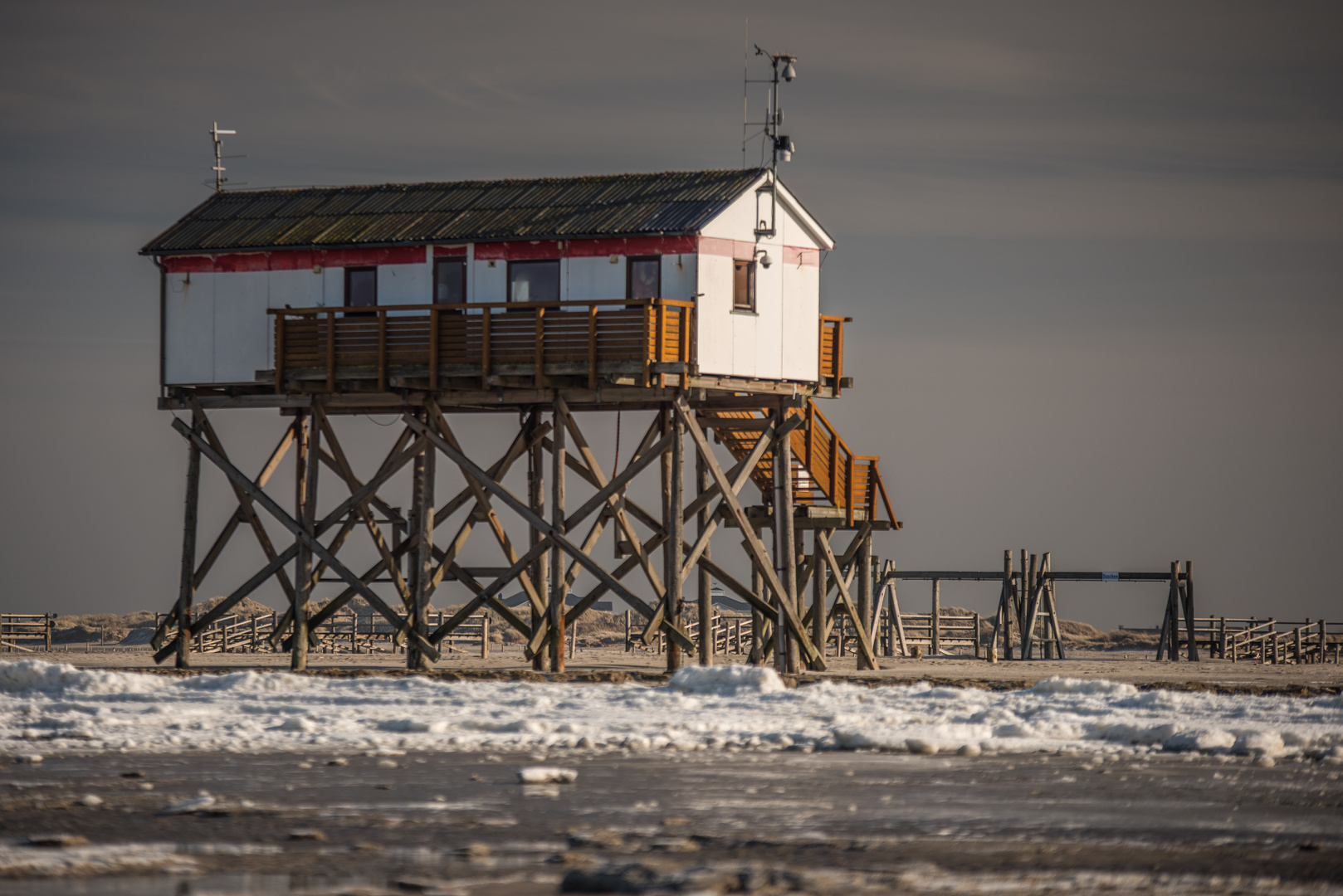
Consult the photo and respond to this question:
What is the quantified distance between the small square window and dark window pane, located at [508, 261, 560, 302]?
3048 millimetres

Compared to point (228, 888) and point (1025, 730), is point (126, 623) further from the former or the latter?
point (228, 888)

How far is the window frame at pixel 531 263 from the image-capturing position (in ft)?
105

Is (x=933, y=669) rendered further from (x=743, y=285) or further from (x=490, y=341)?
(x=490, y=341)

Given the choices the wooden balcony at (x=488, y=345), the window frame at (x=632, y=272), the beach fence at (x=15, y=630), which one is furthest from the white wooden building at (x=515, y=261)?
the beach fence at (x=15, y=630)

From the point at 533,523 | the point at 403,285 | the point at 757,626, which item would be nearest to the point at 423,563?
the point at 533,523

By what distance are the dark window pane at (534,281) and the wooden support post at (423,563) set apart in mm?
3138

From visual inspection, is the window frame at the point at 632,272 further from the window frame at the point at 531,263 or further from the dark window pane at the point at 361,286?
the dark window pane at the point at 361,286

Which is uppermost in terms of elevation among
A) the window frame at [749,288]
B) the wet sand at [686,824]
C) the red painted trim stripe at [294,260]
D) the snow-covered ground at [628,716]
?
the red painted trim stripe at [294,260]

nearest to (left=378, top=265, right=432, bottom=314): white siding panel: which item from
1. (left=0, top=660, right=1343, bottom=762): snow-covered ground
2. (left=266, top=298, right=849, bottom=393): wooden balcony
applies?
(left=266, top=298, right=849, bottom=393): wooden balcony

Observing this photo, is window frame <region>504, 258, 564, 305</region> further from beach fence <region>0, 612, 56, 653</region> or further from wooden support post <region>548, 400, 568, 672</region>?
beach fence <region>0, 612, 56, 653</region>

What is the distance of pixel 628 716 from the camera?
867 inches

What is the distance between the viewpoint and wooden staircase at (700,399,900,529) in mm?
35312

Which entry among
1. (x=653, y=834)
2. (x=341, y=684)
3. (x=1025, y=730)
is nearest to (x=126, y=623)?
(x=341, y=684)

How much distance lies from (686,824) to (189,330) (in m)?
23.6
